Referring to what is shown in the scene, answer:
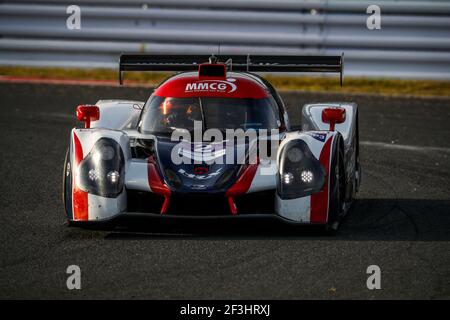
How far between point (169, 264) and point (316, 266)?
2.97 feet

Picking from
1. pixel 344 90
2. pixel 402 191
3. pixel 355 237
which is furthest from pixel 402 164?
pixel 344 90

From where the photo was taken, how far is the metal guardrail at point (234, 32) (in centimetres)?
1582

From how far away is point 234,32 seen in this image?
640 inches

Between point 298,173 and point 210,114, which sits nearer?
point 298,173

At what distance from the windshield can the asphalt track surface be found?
3.32 feet

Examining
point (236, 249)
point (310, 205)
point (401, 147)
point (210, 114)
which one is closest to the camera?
point (236, 249)

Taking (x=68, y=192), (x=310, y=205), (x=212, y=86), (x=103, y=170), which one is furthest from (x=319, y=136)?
(x=68, y=192)

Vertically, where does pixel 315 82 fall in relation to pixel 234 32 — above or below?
below

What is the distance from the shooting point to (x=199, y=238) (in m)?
7.77

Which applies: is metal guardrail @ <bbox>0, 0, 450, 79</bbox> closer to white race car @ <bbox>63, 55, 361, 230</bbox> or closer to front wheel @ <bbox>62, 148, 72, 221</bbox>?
white race car @ <bbox>63, 55, 361, 230</bbox>

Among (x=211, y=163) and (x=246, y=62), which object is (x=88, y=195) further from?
(x=246, y=62)

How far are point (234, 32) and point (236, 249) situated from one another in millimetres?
9151

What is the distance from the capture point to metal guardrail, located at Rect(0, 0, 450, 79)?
15.8 metres

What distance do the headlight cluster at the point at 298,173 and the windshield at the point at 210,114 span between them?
977 mm
